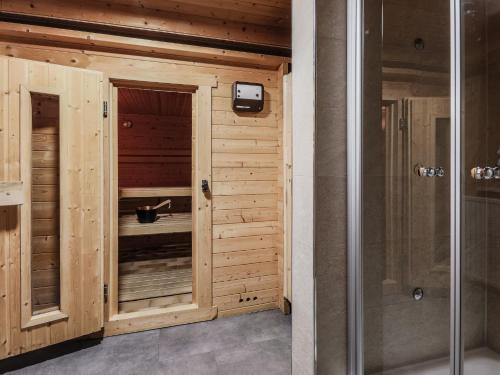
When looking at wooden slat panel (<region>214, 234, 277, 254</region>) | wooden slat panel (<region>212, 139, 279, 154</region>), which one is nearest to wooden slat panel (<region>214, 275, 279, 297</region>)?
wooden slat panel (<region>214, 234, 277, 254</region>)

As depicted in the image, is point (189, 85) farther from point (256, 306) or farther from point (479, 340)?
point (479, 340)

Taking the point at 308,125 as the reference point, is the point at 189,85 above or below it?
above

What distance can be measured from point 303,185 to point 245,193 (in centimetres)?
108

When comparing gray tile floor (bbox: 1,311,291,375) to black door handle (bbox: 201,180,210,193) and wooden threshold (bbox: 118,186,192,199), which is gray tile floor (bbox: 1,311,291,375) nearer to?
black door handle (bbox: 201,180,210,193)

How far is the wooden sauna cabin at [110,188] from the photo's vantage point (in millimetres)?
1728

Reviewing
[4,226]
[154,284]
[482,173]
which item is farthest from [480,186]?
[154,284]

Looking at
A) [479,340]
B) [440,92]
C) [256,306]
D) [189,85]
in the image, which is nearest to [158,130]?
[189,85]

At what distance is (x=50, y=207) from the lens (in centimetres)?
188

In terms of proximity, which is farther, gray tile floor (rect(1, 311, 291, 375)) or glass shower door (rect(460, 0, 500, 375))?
gray tile floor (rect(1, 311, 291, 375))

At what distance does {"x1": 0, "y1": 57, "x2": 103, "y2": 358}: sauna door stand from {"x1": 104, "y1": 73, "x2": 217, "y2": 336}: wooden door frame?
11 cm

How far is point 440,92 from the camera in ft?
4.42

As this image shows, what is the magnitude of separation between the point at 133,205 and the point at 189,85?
2667mm

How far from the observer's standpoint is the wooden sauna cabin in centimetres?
173

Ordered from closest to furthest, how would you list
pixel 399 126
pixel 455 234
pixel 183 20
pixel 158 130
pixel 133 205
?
pixel 455 234, pixel 399 126, pixel 183 20, pixel 133 205, pixel 158 130
